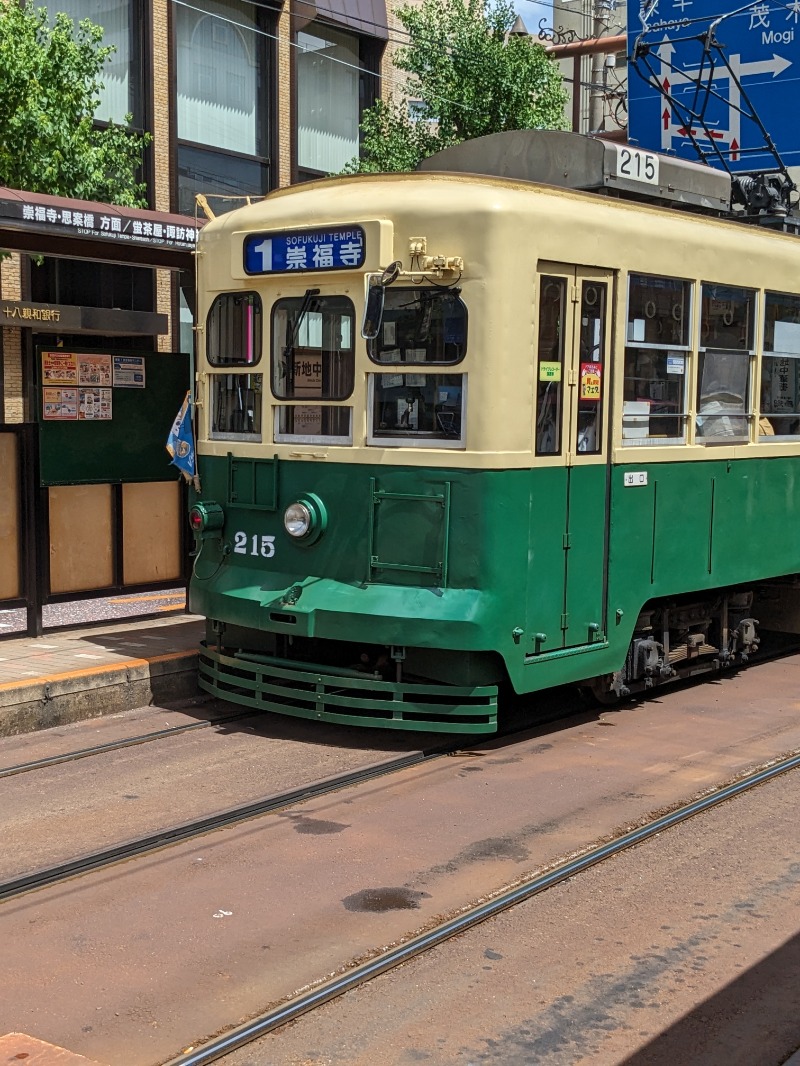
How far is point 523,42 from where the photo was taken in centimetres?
1641

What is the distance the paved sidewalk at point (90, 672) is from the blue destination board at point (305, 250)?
2.88 meters

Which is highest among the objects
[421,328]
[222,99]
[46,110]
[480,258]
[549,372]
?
[222,99]

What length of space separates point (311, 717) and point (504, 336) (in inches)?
99.0

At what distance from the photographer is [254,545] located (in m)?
8.31

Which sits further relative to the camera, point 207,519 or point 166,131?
point 166,131

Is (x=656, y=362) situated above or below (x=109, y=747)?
above

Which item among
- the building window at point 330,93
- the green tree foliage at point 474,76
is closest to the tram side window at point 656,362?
the green tree foliage at point 474,76

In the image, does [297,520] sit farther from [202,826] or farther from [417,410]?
[202,826]

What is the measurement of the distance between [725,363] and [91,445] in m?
4.93

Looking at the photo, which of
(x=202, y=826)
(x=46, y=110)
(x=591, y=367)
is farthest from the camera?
(x=46, y=110)

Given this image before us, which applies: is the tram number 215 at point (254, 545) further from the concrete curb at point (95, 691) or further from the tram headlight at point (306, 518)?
the concrete curb at point (95, 691)

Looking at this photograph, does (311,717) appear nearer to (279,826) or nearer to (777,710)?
(279,826)

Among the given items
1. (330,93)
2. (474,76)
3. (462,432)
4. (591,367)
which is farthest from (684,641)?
(330,93)

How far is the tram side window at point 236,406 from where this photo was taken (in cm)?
833
